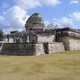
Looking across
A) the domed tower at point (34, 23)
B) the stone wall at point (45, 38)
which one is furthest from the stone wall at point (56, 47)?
the domed tower at point (34, 23)

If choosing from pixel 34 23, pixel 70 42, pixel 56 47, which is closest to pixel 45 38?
A: pixel 56 47

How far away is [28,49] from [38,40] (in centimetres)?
331

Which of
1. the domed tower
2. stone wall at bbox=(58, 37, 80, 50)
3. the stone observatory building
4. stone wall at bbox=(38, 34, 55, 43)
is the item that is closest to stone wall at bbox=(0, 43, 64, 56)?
the stone observatory building

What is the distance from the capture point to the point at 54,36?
2012 centimetres

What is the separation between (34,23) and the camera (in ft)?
79.3

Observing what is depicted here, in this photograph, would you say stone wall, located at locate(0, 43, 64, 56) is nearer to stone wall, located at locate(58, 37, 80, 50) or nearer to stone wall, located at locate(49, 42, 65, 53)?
stone wall, located at locate(49, 42, 65, 53)

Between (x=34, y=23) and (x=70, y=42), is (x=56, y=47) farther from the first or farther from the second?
(x=34, y=23)

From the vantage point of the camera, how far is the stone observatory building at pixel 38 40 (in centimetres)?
1513

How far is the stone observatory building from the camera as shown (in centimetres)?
1513

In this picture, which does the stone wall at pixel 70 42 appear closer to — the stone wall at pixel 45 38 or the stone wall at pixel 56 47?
the stone wall at pixel 56 47

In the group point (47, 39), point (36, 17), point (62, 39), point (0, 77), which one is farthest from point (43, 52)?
point (36, 17)

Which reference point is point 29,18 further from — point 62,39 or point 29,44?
point 29,44

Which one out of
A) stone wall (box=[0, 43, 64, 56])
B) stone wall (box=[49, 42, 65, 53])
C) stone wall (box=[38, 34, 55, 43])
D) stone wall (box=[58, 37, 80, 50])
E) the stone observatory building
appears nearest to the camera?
stone wall (box=[0, 43, 64, 56])

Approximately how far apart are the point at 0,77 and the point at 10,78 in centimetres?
48
